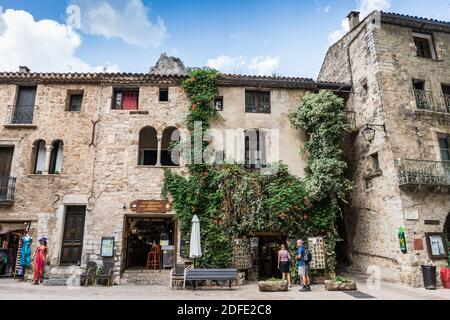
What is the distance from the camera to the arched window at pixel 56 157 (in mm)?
13727

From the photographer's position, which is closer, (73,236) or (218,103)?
(73,236)

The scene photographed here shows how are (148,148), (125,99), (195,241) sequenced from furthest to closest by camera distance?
(148,148) → (125,99) → (195,241)

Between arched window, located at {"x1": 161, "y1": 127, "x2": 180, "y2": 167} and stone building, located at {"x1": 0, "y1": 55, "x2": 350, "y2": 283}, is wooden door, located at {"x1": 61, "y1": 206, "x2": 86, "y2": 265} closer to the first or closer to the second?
stone building, located at {"x1": 0, "y1": 55, "x2": 350, "y2": 283}

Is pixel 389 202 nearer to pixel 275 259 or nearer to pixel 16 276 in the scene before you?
pixel 275 259

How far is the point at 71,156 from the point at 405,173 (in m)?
14.0

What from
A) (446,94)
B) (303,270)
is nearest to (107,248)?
(303,270)

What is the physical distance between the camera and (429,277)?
428 inches

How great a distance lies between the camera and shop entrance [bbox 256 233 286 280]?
1445 centimetres

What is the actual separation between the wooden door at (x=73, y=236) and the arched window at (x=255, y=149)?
7.55 m

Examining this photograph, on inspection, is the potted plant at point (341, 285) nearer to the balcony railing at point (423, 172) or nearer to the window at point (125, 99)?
the balcony railing at point (423, 172)

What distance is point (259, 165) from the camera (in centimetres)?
1394

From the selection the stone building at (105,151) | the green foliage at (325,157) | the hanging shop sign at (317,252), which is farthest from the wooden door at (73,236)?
the green foliage at (325,157)

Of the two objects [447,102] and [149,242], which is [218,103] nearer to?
[149,242]

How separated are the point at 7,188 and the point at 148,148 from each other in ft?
20.2
